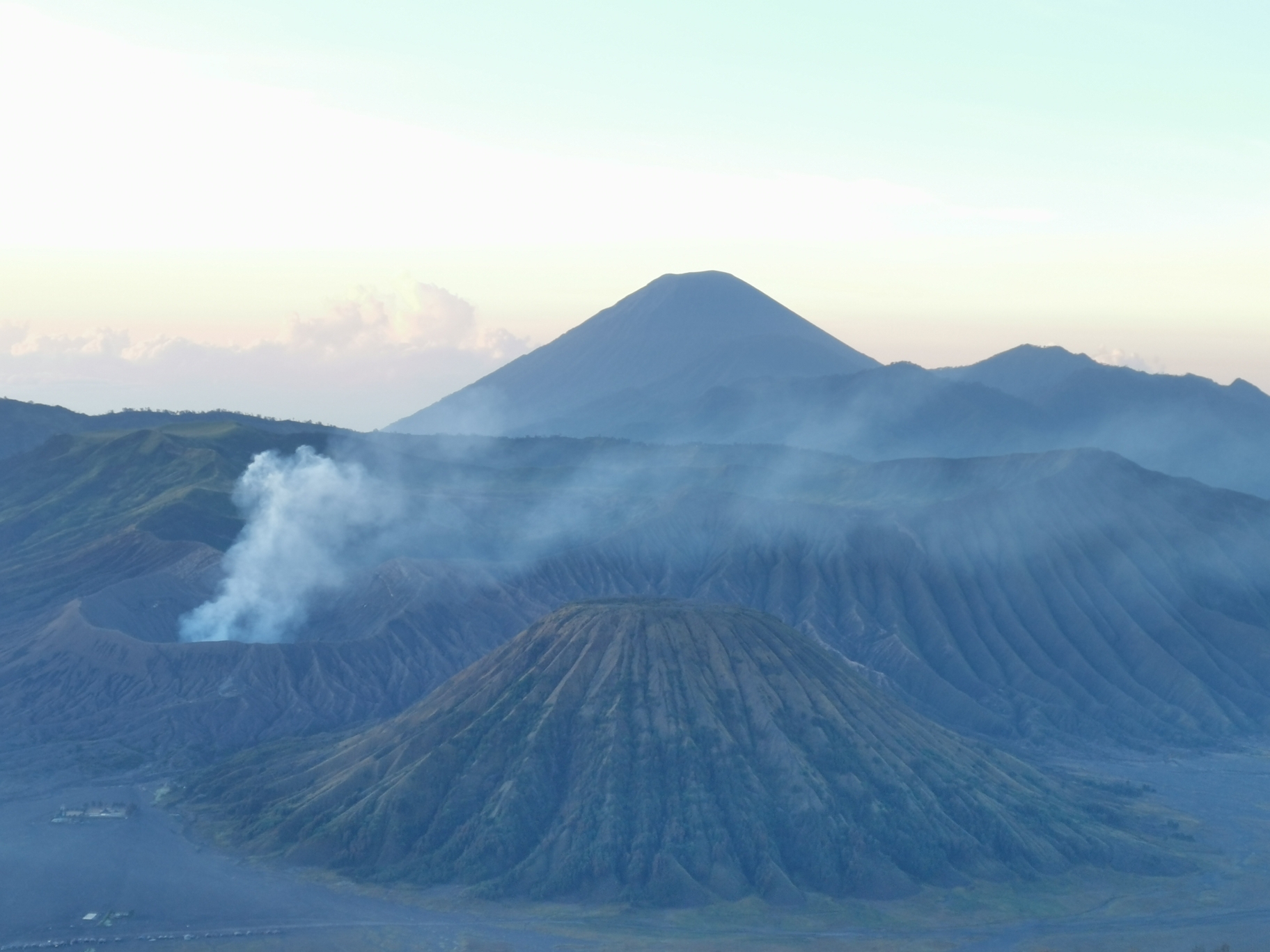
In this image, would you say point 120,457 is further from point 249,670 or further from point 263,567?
point 249,670

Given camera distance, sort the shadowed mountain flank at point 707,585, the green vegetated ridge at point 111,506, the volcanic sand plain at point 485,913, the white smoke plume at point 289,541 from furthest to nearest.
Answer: the green vegetated ridge at point 111,506, the white smoke plume at point 289,541, the shadowed mountain flank at point 707,585, the volcanic sand plain at point 485,913

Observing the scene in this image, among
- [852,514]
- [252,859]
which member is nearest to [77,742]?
[252,859]

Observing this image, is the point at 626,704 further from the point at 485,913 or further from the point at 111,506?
the point at 111,506

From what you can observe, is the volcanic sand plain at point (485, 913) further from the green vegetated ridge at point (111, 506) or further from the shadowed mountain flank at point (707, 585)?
the green vegetated ridge at point (111, 506)

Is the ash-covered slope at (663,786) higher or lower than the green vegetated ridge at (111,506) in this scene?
lower

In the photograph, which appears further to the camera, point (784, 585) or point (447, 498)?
point (447, 498)

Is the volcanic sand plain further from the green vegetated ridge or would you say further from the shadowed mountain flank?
the green vegetated ridge

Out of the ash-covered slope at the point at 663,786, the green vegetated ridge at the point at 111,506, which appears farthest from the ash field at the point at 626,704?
the green vegetated ridge at the point at 111,506
